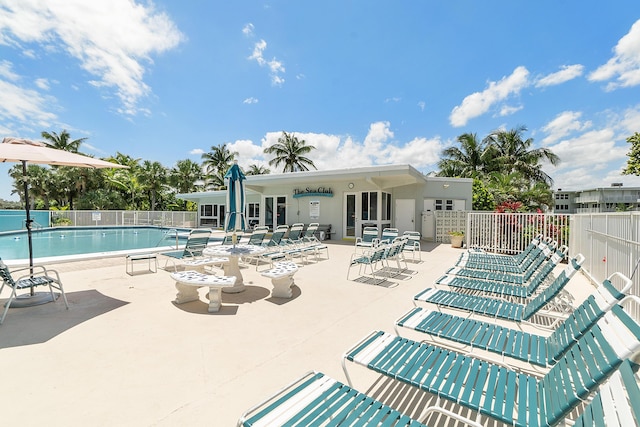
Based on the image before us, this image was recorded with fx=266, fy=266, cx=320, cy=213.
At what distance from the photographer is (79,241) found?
16.6m

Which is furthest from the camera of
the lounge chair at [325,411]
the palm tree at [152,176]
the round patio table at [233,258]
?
the palm tree at [152,176]

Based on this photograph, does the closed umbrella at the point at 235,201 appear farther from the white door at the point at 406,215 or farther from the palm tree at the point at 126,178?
the palm tree at the point at 126,178

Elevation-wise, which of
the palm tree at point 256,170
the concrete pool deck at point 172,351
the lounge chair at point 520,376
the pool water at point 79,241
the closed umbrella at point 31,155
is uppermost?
the palm tree at point 256,170

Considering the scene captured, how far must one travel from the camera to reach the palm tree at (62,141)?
28.2 metres

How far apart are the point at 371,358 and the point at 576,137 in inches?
1403

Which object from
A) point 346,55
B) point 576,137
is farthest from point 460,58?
point 576,137

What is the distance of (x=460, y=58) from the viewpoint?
1252 centimetres

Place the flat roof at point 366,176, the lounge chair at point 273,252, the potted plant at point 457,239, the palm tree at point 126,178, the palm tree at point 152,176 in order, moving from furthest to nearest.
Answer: the palm tree at point 126,178
the palm tree at point 152,176
the potted plant at point 457,239
the flat roof at point 366,176
the lounge chair at point 273,252

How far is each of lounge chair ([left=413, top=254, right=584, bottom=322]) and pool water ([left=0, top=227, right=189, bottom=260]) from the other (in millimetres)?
10974

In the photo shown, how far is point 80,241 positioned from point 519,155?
35.6m

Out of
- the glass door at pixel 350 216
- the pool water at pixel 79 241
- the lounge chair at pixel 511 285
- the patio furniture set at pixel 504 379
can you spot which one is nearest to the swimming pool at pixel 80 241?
the pool water at pixel 79 241

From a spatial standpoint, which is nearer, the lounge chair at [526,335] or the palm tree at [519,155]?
the lounge chair at [526,335]

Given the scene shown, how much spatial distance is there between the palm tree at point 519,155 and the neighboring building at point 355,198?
12649 mm

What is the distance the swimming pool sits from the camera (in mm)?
12474
